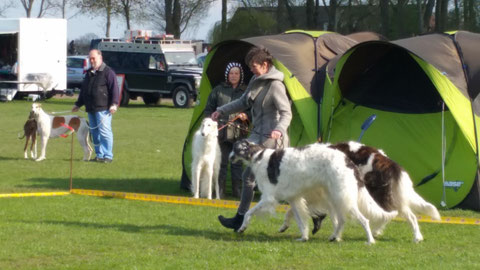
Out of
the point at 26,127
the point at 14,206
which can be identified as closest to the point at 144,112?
the point at 26,127

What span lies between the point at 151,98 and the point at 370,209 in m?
23.8

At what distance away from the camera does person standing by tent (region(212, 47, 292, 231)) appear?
7621 millimetres

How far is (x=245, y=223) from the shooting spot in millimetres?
7461

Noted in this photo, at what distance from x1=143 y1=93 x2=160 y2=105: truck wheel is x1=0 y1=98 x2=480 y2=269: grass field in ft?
58.0

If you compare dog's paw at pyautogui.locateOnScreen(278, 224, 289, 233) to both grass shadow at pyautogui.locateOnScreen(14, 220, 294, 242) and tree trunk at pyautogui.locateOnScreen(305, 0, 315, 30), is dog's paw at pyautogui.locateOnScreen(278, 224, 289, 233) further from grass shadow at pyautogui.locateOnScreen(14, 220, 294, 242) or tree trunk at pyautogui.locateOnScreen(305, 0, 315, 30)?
tree trunk at pyautogui.locateOnScreen(305, 0, 315, 30)

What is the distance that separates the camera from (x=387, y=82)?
33.8 feet

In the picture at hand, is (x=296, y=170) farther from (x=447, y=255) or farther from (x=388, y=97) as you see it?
(x=388, y=97)

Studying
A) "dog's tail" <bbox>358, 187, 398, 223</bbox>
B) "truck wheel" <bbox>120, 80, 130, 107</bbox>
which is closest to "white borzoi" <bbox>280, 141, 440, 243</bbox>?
"dog's tail" <bbox>358, 187, 398, 223</bbox>

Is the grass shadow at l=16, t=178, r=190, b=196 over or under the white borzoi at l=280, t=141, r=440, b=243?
under

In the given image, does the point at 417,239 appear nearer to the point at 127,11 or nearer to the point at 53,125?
the point at 53,125

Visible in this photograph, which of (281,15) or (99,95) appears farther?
(281,15)

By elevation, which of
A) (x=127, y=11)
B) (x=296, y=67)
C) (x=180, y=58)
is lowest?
(x=296, y=67)

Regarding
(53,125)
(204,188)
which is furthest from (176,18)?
(204,188)

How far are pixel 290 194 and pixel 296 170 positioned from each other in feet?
0.81
